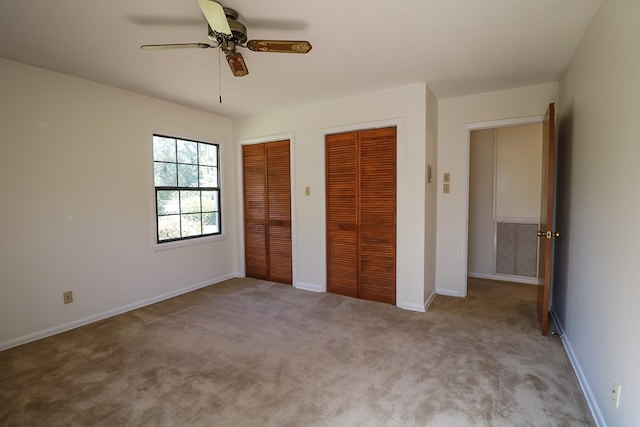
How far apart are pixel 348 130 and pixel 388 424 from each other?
9.30 feet

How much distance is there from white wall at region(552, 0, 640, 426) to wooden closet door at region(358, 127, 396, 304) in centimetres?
153

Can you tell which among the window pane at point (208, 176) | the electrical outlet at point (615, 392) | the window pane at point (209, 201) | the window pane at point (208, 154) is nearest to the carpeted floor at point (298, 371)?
the electrical outlet at point (615, 392)

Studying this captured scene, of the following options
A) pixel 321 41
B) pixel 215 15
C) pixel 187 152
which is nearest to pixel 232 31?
pixel 215 15

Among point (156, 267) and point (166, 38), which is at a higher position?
point (166, 38)

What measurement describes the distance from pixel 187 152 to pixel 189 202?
2.14ft

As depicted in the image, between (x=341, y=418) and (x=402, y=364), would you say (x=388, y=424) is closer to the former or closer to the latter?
(x=341, y=418)

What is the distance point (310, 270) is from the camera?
4004 mm

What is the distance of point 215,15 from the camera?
1.57 meters

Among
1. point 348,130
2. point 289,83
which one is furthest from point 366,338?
point 289,83

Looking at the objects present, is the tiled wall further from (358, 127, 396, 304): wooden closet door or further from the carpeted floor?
(358, 127, 396, 304): wooden closet door

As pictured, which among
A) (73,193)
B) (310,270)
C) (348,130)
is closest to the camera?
(73,193)

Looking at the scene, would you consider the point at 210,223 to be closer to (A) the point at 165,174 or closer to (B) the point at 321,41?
(A) the point at 165,174

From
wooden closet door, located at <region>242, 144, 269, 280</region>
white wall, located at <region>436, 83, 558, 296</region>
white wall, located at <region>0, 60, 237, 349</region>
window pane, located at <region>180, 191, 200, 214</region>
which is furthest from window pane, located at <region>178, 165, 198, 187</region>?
white wall, located at <region>436, 83, 558, 296</region>

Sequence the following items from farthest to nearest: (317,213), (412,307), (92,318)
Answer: (317,213) → (412,307) → (92,318)
